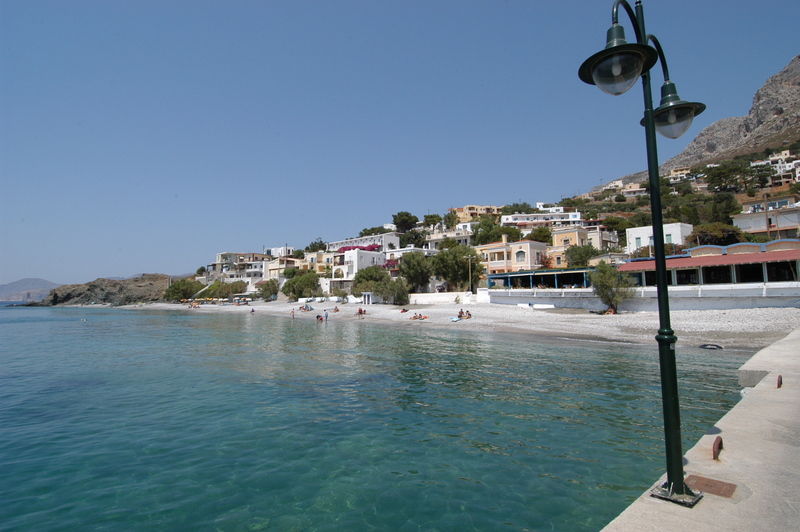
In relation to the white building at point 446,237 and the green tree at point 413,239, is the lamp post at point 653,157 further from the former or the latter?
the green tree at point 413,239

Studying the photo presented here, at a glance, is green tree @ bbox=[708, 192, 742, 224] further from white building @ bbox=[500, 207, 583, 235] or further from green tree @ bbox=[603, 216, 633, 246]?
white building @ bbox=[500, 207, 583, 235]

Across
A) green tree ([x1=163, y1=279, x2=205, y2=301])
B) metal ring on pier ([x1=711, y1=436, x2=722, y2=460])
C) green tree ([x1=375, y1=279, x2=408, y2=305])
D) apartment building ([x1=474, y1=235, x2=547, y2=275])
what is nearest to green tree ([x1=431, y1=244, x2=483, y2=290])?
apartment building ([x1=474, y1=235, x2=547, y2=275])

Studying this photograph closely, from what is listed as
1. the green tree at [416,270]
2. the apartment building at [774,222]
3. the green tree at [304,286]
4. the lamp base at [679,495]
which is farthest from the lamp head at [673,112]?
the green tree at [304,286]

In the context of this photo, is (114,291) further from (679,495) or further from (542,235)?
(679,495)

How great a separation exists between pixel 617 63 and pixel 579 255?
66.3m

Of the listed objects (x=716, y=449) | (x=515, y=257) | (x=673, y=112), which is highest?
(x=515, y=257)

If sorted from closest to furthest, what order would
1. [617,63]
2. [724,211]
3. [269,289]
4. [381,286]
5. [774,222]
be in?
[617,63]
[774,222]
[381,286]
[724,211]
[269,289]

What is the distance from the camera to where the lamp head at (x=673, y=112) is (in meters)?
5.67

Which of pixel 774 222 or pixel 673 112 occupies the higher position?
pixel 774 222

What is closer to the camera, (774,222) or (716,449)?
(716,449)

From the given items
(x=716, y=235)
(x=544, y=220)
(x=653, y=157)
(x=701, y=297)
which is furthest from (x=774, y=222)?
(x=653, y=157)

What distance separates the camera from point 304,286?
311 ft

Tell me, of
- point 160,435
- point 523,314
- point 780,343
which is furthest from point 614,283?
point 160,435

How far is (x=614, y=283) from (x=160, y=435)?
136 feet
